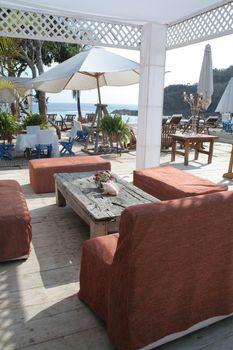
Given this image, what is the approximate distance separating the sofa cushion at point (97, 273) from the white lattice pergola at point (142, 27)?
3.69m

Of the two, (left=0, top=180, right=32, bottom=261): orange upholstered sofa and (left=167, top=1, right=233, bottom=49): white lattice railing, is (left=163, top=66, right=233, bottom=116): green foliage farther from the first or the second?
(left=0, top=180, right=32, bottom=261): orange upholstered sofa

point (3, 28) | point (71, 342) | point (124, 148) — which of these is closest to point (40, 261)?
point (71, 342)

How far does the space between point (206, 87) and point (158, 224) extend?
35.8 ft

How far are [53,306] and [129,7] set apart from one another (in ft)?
14.2

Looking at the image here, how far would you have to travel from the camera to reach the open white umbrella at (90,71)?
724 cm

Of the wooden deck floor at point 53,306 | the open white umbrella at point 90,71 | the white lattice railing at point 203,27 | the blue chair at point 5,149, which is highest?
the white lattice railing at point 203,27

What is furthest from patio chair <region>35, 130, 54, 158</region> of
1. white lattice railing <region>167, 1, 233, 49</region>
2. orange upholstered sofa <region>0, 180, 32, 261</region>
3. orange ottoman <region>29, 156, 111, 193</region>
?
orange upholstered sofa <region>0, 180, 32, 261</region>

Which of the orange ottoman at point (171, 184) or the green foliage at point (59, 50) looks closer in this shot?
the orange ottoman at point (171, 184)

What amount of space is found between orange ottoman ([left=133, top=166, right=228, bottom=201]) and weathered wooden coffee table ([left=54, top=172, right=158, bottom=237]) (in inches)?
18.3

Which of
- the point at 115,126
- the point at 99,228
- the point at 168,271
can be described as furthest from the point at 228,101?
the point at 168,271

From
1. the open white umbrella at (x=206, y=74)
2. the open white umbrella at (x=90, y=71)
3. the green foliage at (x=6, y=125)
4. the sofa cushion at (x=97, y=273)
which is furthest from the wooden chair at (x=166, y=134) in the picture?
the sofa cushion at (x=97, y=273)

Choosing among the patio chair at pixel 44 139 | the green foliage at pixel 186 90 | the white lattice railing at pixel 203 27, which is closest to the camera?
the white lattice railing at pixel 203 27

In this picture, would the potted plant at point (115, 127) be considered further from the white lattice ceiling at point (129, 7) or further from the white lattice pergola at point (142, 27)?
the white lattice ceiling at point (129, 7)

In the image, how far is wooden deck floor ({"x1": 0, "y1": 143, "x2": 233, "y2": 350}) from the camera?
1.96 metres
